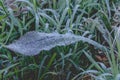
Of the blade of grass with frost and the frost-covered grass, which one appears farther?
the frost-covered grass

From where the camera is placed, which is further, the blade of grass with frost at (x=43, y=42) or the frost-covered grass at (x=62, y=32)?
the frost-covered grass at (x=62, y=32)

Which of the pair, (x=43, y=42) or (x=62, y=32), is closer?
(x=43, y=42)

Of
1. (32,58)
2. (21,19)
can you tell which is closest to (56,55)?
(32,58)

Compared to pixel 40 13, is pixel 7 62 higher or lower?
lower

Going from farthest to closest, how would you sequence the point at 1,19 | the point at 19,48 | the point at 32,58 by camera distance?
the point at 1,19, the point at 32,58, the point at 19,48

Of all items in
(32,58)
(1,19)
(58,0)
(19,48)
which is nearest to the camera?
(19,48)

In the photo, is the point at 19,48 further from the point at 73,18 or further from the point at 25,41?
the point at 73,18

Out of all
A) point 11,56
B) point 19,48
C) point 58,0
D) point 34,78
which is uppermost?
point 58,0

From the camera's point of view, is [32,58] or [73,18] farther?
[73,18]
